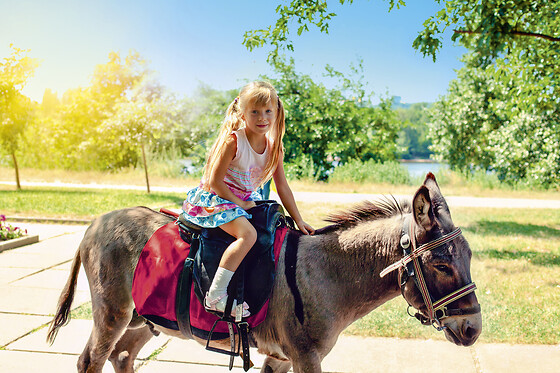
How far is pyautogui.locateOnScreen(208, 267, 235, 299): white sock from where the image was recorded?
2.35 m

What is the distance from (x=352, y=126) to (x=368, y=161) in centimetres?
164

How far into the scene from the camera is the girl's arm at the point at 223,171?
2.44m

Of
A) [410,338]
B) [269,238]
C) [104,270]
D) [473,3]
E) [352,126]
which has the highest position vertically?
[473,3]

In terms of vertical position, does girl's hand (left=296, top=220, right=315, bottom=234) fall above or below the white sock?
above

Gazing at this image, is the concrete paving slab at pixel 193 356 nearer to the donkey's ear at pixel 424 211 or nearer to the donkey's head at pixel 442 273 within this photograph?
the donkey's head at pixel 442 273

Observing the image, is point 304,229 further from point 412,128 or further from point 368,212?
point 412,128

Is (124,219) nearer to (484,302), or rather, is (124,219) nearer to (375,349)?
(375,349)

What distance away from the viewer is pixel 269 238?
8.07 ft

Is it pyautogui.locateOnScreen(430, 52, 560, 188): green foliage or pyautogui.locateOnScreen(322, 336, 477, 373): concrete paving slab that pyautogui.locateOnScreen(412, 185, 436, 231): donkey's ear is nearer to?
pyautogui.locateOnScreen(322, 336, 477, 373): concrete paving slab

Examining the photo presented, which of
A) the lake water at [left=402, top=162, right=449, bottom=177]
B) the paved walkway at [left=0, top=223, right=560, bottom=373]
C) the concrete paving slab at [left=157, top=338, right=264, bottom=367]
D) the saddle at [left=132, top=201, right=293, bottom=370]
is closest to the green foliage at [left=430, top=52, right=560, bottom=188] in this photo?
the lake water at [left=402, top=162, right=449, bottom=177]

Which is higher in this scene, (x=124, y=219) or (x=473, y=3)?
(x=473, y=3)

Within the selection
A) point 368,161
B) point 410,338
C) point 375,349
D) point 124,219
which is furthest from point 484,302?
point 368,161

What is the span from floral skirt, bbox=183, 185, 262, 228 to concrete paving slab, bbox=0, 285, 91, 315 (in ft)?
11.5

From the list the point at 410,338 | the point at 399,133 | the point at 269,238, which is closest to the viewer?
the point at 269,238
